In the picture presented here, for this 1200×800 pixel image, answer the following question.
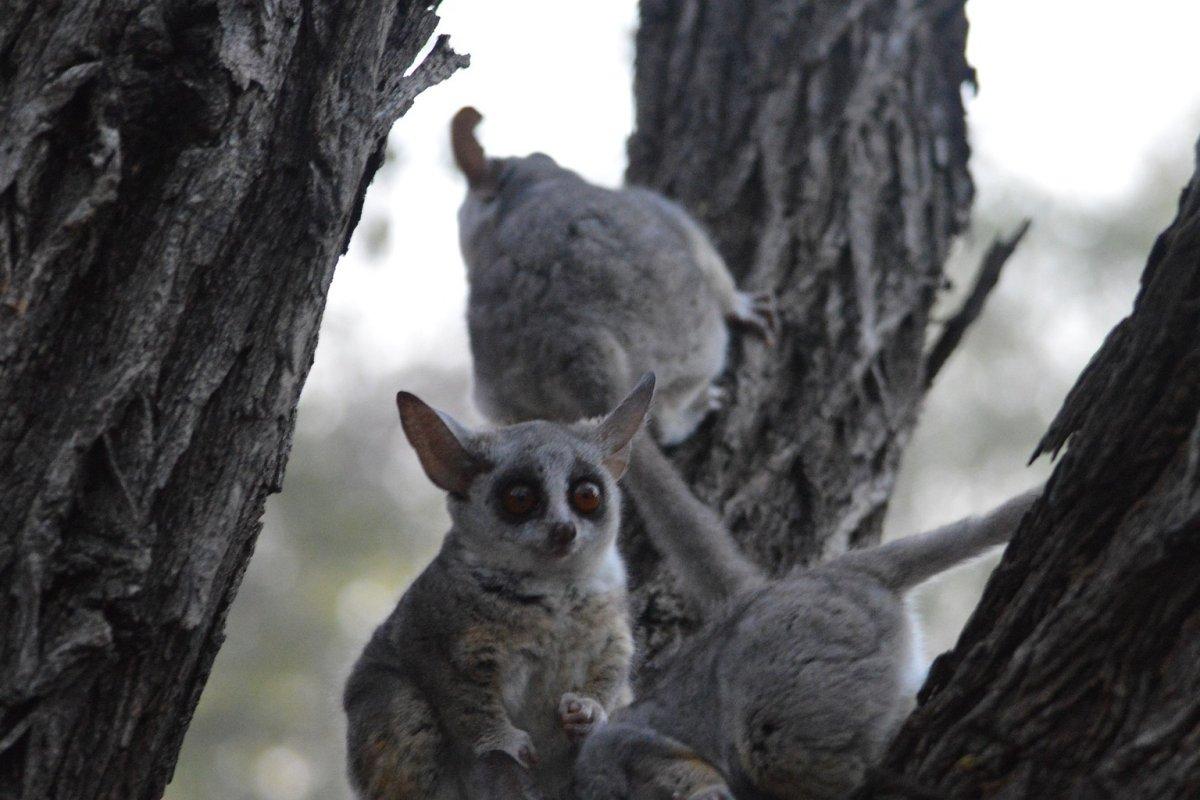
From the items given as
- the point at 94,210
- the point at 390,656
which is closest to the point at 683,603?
the point at 390,656

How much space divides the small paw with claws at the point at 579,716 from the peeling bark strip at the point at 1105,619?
42.5 inches

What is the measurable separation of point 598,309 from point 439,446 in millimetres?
1650

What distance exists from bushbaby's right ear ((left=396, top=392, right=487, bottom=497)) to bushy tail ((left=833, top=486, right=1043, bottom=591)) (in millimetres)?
1136

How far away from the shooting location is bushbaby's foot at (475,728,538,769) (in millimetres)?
3203

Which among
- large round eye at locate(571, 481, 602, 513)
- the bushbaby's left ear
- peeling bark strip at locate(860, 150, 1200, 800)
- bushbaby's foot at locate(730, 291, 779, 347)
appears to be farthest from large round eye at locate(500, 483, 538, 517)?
bushbaby's foot at locate(730, 291, 779, 347)

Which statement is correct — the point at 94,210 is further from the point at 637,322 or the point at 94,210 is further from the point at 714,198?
the point at 714,198

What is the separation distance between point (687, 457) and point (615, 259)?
0.93 meters

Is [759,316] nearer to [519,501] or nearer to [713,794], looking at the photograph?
[519,501]

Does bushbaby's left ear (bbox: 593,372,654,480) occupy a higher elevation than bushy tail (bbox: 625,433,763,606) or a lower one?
higher

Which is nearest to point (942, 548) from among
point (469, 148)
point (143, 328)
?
point (143, 328)

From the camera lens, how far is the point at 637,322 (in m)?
5.34

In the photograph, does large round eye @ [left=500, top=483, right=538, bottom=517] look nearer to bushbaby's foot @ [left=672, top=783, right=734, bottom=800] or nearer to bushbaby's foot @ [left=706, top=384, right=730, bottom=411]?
bushbaby's foot @ [left=672, top=783, right=734, bottom=800]

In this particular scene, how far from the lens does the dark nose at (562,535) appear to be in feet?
11.4

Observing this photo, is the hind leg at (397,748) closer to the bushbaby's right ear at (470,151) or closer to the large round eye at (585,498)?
the large round eye at (585,498)
